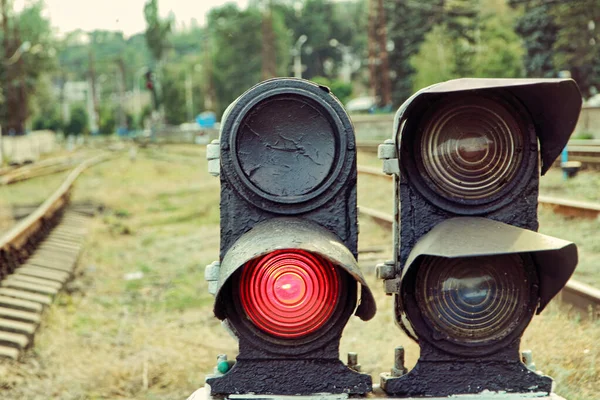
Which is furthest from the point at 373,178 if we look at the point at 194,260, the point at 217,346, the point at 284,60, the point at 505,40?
the point at 284,60

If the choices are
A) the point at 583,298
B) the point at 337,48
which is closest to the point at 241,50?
the point at 337,48

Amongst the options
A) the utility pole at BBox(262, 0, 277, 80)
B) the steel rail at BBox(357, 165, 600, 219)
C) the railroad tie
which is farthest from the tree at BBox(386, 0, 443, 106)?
the steel rail at BBox(357, 165, 600, 219)

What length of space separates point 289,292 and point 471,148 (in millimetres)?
682

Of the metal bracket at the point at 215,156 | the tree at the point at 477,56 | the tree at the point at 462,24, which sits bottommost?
the metal bracket at the point at 215,156

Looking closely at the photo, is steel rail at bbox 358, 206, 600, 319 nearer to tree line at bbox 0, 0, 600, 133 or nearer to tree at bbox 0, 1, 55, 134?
tree line at bbox 0, 0, 600, 133

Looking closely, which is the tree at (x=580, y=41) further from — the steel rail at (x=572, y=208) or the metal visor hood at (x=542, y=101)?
the metal visor hood at (x=542, y=101)

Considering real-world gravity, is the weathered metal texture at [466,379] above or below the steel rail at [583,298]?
above

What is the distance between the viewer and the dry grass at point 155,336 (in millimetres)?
4238

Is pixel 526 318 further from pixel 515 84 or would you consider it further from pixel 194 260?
pixel 194 260

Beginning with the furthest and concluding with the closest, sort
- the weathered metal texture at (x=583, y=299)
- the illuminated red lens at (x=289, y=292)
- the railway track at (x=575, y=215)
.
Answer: the railway track at (x=575, y=215) < the weathered metal texture at (x=583, y=299) < the illuminated red lens at (x=289, y=292)

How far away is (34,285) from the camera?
7391 mm

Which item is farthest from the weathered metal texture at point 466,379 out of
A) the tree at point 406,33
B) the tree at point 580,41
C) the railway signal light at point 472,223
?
the tree at point 406,33

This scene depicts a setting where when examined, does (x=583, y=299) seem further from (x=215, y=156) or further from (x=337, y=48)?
(x=337, y=48)

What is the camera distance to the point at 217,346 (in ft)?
17.3
